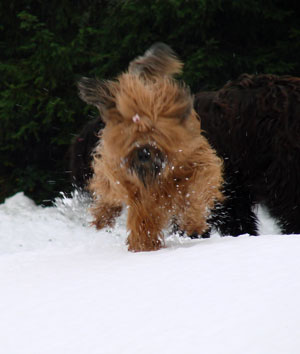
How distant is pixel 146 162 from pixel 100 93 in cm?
61

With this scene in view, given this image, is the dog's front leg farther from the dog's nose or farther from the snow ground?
the snow ground

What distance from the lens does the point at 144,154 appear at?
380 cm

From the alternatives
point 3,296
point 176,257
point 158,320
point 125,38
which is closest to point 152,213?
point 176,257

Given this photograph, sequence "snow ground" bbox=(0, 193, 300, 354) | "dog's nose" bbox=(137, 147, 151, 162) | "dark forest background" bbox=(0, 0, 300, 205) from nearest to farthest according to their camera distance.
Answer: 1. "snow ground" bbox=(0, 193, 300, 354)
2. "dog's nose" bbox=(137, 147, 151, 162)
3. "dark forest background" bbox=(0, 0, 300, 205)

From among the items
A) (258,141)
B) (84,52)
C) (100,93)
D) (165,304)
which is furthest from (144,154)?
(84,52)

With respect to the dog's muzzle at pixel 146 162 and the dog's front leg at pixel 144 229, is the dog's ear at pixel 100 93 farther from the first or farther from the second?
the dog's front leg at pixel 144 229

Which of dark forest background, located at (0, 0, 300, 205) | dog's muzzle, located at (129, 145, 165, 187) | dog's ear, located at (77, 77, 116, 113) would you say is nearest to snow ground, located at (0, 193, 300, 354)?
dog's muzzle, located at (129, 145, 165, 187)

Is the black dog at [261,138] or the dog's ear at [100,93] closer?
the dog's ear at [100,93]

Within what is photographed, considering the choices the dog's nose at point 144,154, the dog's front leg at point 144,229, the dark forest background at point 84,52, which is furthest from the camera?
the dark forest background at point 84,52

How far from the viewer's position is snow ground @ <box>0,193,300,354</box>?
6.37 feet

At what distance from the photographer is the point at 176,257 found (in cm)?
300

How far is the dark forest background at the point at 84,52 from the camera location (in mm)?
7977

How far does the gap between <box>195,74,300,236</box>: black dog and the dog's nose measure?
3.34 ft

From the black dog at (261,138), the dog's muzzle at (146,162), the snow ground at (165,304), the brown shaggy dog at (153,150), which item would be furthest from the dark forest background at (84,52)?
the snow ground at (165,304)
